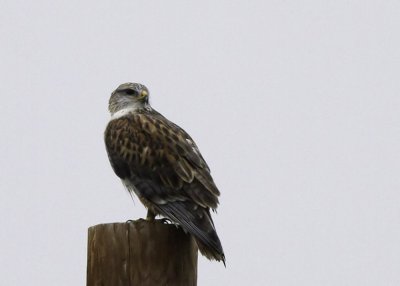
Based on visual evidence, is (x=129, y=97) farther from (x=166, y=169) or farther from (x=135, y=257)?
(x=135, y=257)

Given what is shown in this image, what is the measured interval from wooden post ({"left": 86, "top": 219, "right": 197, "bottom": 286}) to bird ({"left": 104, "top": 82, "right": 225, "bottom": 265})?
59cm

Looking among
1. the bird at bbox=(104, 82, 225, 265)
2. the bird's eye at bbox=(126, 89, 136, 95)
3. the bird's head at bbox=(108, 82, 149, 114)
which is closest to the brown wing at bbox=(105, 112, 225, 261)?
the bird at bbox=(104, 82, 225, 265)

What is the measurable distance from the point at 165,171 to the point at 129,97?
159cm

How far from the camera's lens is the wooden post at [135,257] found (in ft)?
15.3

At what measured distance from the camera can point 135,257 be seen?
4.70 meters

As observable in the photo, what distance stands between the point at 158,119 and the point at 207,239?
1.96 metres

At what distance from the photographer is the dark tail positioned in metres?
5.40

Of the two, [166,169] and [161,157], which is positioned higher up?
[161,157]

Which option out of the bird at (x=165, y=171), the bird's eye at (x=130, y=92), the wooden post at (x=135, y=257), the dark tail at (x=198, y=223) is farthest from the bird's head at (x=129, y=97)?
the wooden post at (x=135, y=257)

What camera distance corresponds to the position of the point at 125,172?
22.5 ft

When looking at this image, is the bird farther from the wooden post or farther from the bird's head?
the wooden post

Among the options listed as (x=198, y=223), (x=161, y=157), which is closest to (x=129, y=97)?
(x=161, y=157)

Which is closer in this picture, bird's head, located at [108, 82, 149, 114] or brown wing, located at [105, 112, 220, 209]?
brown wing, located at [105, 112, 220, 209]

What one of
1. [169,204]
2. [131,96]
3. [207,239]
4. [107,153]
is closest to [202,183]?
[169,204]
